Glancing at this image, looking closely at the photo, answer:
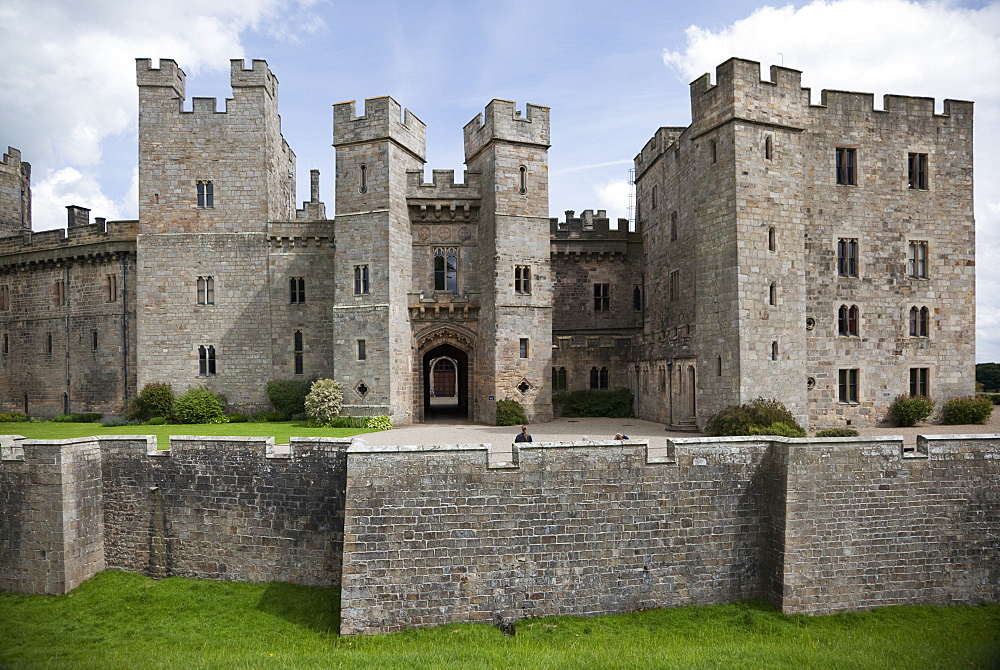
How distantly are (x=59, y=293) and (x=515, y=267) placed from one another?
2323cm

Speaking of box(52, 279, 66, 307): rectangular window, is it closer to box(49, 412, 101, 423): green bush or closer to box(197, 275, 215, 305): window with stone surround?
box(49, 412, 101, 423): green bush

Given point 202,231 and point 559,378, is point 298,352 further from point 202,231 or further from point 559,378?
point 559,378

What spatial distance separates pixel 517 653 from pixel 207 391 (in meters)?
21.0

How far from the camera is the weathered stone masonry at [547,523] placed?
12.0 m

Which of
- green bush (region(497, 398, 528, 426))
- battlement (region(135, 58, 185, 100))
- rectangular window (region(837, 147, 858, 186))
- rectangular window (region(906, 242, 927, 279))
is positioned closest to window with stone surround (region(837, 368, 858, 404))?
rectangular window (region(906, 242, 927, 279))

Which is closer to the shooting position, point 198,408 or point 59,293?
point 198,408

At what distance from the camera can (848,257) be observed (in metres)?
22.0

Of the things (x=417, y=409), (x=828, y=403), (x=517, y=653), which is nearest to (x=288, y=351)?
(x=417, y=409)

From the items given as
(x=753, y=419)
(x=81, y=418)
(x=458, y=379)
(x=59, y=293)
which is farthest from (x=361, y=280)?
(x=59, y=293)

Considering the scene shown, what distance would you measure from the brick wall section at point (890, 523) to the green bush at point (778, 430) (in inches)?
154

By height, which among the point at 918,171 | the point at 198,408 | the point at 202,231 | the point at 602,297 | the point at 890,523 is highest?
the point at 918,171

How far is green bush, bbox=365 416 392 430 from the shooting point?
77.5 ft

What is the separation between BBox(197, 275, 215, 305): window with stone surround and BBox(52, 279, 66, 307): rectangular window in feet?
27.4

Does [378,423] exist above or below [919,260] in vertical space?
below
